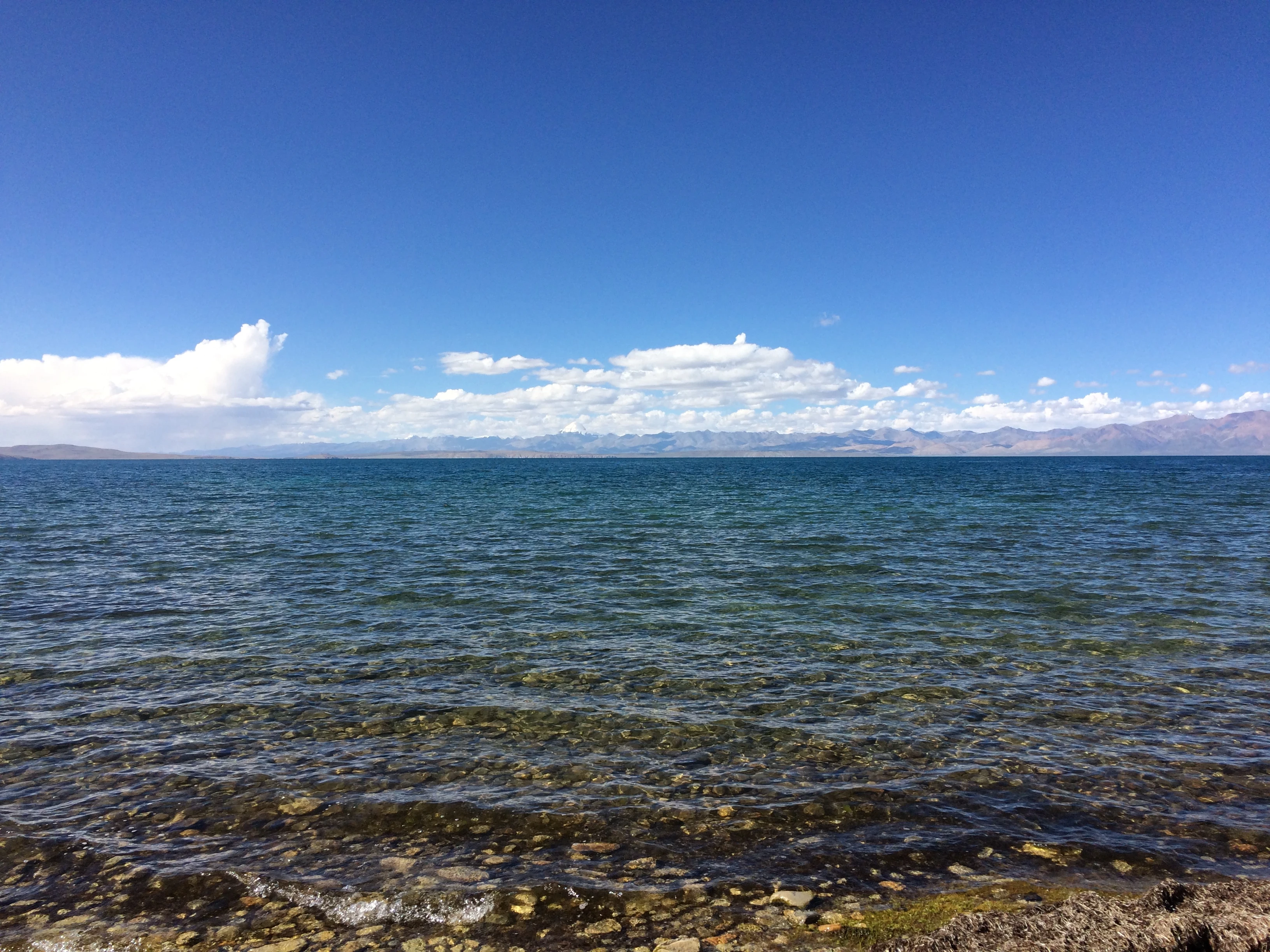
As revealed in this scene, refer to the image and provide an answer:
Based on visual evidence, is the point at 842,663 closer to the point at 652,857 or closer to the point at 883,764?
the point at 883,764

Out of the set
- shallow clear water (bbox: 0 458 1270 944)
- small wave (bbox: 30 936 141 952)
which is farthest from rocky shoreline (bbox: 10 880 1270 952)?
shallow clear water (bbox: 0 458 1270 944)

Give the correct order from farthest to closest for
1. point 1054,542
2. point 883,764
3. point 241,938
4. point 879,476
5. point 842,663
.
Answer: point 879,476
point 1054,542
point 842,663
point 883,764
point 241,938

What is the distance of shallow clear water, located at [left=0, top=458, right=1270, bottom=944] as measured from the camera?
8.49 metres

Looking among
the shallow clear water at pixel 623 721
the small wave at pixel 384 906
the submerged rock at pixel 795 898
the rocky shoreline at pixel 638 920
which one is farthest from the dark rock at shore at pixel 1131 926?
the small wave at pixel 384 906

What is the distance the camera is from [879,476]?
435 feet

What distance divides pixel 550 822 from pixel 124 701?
1088 cm

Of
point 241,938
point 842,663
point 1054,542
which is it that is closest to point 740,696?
A: point 842,663

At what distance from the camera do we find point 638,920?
717cm

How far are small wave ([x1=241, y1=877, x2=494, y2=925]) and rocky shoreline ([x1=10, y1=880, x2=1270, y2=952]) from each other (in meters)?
0.02

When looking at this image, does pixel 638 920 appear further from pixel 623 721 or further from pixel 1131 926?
pixel 623 721

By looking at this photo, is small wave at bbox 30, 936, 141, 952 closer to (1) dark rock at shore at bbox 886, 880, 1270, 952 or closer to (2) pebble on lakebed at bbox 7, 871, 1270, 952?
(2) pebble on lakebed at bbox 7, 871, 1270, 952

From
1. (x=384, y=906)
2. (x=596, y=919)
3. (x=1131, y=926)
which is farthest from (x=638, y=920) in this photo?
(x=1131, y=926)

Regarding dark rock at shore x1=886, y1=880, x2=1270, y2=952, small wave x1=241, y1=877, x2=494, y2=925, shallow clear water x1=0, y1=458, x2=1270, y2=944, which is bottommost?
shallow clear water x1=0, y1=458, x2=1270, y2=944

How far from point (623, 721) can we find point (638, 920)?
588 centimetres
